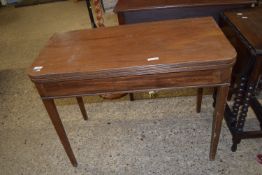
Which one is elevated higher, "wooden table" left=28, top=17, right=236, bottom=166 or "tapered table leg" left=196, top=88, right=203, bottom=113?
"wooden table" left=28, top=17, right=236, bottom=166

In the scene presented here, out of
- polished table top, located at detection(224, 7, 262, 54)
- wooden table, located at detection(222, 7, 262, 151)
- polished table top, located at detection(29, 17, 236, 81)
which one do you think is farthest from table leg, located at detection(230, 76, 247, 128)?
polished table top, located at detection(29, 17, 236, 81)

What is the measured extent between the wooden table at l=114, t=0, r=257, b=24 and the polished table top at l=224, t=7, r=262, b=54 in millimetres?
139

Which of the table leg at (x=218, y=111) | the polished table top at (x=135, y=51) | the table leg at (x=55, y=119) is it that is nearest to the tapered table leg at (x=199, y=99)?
the table leg at (x=218, y=111)

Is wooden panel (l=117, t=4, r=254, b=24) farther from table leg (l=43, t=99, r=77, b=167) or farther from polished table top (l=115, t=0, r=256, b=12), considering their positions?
table leg (l=43, t=99, r=77, b=167)

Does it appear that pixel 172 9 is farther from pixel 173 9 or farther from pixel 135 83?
pixel 135 83

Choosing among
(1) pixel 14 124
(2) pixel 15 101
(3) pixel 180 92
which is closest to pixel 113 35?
(3) pixel 180 92

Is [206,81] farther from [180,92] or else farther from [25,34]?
[25,34]

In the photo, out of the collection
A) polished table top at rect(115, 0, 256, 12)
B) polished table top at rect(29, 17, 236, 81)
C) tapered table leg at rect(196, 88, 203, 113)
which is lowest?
tapered table leg at rect(196, 88, 203, 113)

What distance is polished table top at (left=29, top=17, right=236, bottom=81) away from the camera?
34.4 inches

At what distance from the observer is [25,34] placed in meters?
3.34

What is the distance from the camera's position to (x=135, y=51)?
97cm

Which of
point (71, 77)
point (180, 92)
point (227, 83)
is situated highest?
point (71, 77)

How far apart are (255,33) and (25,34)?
3.15 m

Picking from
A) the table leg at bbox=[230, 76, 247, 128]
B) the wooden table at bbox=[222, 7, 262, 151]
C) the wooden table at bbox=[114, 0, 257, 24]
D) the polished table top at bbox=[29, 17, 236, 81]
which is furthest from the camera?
the wooden table at bbox=[114, 0, 257, 24]
